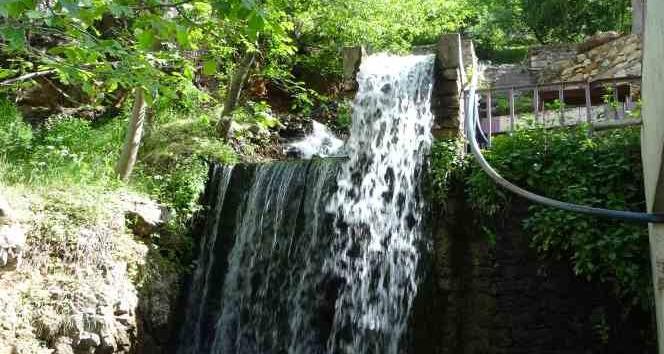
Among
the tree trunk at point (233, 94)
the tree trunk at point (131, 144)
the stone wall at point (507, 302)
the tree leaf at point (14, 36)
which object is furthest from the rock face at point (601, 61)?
the tree leaf at point (14, 36)

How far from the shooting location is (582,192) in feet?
16.5

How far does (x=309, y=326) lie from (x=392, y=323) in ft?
3.14

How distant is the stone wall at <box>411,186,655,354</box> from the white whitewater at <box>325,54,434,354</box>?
1.00 ft

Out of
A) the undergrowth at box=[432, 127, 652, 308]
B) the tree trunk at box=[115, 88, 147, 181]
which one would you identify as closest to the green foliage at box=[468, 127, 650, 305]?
the undergrowth at box=[432, 127, 652, 308]

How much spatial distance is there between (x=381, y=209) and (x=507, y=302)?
5.66ft

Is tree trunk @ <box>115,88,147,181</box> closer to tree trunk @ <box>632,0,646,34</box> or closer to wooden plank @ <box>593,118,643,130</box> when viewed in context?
wooden plank @ <box>593,118,643,130</box>

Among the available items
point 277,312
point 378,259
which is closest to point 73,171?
point 277,312

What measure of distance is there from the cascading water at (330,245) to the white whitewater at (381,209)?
0.04 feet

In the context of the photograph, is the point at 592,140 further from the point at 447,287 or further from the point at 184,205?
the point at 184,205

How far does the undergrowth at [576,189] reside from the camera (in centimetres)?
470

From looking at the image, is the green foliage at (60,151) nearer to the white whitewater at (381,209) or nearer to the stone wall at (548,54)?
the white whitewater at (381,209)

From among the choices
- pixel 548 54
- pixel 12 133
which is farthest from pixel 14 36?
pixel 548 54

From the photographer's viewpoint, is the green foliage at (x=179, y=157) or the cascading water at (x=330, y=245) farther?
the green foliage at (x=179, y=157)

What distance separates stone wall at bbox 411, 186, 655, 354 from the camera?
486 cm
